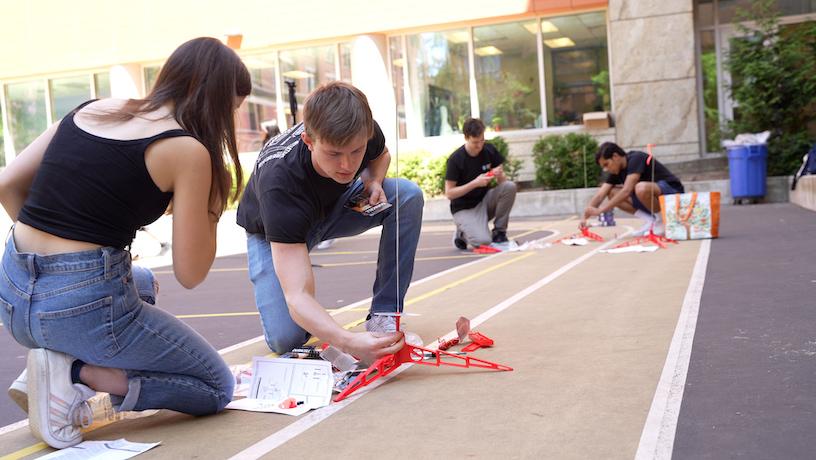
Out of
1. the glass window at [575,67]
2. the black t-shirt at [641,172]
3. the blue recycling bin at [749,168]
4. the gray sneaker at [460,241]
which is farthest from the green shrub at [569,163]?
the gray sneaker at [460,241]

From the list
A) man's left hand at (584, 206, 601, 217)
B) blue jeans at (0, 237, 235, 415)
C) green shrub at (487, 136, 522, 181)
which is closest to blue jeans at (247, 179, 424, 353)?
blue jeans at (0, 237, 235, 415)

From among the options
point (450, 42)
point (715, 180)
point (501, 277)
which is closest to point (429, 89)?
point (450, 42)

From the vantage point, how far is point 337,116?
3.44m

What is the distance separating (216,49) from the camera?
3191 millimetres

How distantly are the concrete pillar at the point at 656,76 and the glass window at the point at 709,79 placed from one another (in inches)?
22.5

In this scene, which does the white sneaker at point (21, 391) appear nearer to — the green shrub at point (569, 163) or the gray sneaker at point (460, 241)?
the gray sneaker at point (460, 241)

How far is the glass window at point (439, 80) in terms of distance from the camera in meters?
19.7

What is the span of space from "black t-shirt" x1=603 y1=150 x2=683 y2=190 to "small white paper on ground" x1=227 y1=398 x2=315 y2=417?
7272 mm

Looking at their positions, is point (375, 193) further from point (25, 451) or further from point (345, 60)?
point (345, 60)

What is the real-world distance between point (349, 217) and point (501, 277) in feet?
9.32

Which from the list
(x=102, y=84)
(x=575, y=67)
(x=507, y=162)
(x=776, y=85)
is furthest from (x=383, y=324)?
(x=102, y=84)

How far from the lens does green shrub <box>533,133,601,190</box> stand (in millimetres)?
16250

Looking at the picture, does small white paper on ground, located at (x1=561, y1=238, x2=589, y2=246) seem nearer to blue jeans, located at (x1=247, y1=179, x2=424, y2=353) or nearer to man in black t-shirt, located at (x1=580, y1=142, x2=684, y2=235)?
man in black t-shirt, located at (x1=580, y1=142, x2=684, y2=235)

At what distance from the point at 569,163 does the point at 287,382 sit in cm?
1344
